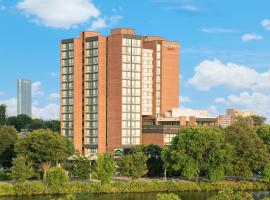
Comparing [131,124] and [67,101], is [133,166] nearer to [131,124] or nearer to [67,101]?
[131,124]

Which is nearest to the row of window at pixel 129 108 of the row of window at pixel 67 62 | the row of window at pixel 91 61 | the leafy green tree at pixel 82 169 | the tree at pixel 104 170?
the row of window at pixel 91 61

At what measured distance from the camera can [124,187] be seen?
81.9 m

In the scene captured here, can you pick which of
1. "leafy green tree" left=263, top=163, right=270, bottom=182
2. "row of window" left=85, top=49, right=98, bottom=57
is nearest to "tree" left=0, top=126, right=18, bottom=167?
"row of window" left=85, top=49, right=98, bottom=57

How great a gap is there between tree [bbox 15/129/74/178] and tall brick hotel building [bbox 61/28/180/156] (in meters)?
27.2

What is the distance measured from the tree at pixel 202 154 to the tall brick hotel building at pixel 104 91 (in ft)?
110

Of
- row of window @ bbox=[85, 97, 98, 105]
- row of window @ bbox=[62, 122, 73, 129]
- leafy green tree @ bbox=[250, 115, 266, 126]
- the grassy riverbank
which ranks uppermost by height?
row of window @ bbox=[85, 97, 98, 105]

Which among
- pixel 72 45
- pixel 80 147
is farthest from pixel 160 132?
pixel 72 45

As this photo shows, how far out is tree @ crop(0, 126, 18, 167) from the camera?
105588 millimetres

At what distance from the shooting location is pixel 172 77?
446 feet

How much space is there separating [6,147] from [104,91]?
1110 inches

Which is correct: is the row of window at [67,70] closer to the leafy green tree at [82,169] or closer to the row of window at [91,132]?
the row of window at [91,132]

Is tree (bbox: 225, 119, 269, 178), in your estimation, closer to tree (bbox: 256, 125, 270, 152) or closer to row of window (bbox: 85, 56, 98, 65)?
tree (bbox: 256, 125, 270, 152)

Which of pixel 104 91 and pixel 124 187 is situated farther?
pixel 104 91

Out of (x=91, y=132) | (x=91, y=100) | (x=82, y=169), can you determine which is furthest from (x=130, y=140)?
(x=82, y=169)
